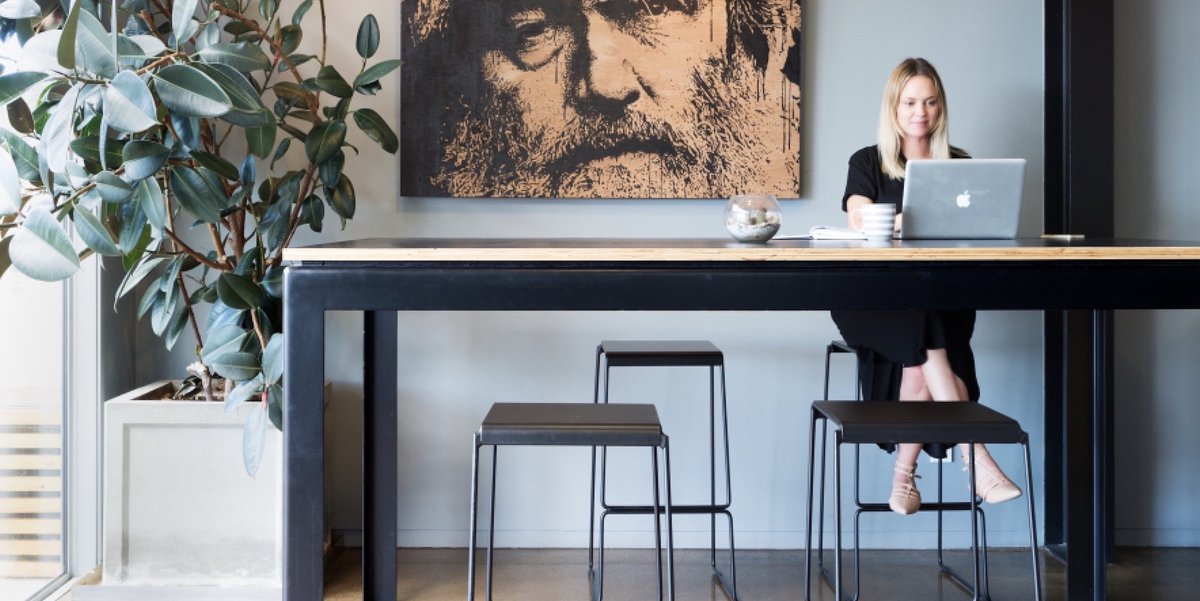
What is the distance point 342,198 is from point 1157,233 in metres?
2.87

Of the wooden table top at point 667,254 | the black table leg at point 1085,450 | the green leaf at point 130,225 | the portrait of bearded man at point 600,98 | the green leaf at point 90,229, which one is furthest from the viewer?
the portrait of bearded man at point 600,98

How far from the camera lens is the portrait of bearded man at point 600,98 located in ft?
11.4

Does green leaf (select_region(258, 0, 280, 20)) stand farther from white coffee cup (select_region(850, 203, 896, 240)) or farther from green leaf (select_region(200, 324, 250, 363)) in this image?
white coffee cup (select_region(850, 203, 896, 240))

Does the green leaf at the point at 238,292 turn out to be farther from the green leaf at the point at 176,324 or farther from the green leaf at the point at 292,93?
the green leaf at the point at 292,93

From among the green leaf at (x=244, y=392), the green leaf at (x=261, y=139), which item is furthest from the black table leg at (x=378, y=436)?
the green leaf at (x=261, y=139)

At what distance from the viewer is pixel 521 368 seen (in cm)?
356

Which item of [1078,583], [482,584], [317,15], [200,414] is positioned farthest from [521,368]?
[1078,583]

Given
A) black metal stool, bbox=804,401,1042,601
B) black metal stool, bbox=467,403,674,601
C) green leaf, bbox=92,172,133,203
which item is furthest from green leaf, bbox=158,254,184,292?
black metal stool, bbox=804,401,1042,601

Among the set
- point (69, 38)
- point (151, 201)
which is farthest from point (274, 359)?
point (69, 38)

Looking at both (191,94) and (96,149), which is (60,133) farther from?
(96,149)

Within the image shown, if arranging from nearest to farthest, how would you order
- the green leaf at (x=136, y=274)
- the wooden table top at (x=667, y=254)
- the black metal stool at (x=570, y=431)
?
1. the wooden table top at (x=667, y=254)
2. the black metal stool at (x=570, y=431)
3. the green leaf at (x=136, y=274)

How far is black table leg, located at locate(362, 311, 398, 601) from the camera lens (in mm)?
2516

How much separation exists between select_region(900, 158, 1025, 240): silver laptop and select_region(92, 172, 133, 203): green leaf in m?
1.95

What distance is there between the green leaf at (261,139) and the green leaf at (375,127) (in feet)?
0.89
